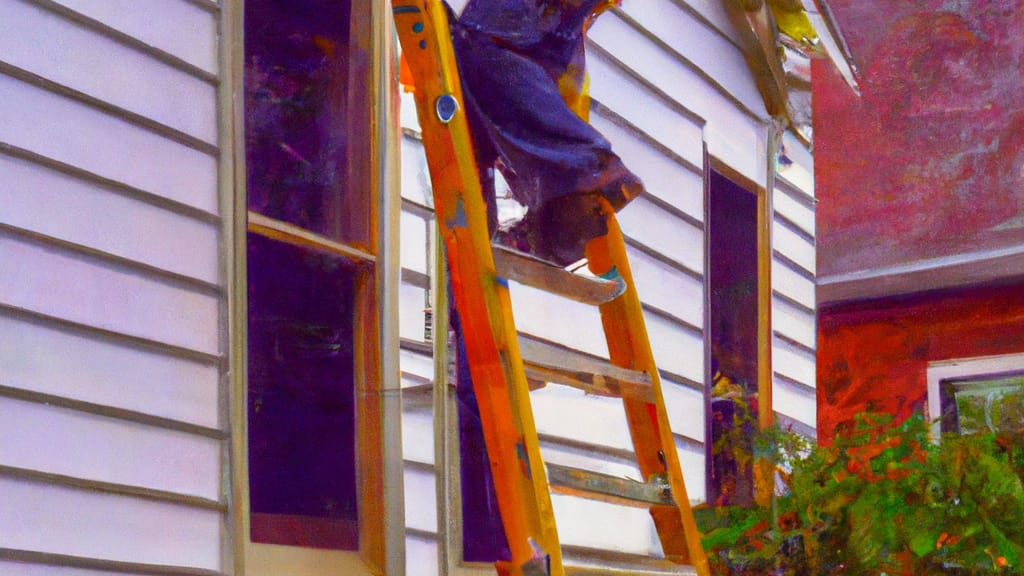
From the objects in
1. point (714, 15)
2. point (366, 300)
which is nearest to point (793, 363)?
point (714, 15)

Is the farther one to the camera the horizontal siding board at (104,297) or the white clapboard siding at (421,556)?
the white clapboard siding at (421,556)

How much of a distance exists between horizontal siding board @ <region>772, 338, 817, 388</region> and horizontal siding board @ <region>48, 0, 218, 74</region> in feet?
8.34

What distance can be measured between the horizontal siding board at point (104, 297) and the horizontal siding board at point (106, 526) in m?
0.26

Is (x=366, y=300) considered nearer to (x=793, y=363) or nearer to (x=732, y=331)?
(x=732, y=331)

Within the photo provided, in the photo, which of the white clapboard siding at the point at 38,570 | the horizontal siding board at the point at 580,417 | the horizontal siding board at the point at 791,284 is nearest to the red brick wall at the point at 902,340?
the horizontal siding board at the point at 791,284

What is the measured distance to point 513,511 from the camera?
200cm

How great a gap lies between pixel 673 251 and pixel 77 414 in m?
2.05

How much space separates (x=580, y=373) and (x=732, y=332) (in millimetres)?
1830

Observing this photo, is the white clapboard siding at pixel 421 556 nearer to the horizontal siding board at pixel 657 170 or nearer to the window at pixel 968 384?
the horizontal siding board at pixel 657 170

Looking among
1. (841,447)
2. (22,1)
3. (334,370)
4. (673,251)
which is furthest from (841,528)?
(22,1)

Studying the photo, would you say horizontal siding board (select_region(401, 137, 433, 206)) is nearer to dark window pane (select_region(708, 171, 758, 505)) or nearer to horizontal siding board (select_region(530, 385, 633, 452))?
horizontal siding board (select_region(530, 385, 633, 452))

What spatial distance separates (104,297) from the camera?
1.90 meters

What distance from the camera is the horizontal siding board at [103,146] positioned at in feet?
5.92

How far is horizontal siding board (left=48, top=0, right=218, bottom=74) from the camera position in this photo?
195 centimetres
